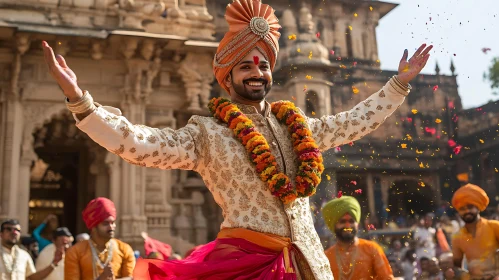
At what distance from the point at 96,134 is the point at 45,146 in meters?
11.3

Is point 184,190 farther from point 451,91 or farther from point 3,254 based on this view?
point 451,91

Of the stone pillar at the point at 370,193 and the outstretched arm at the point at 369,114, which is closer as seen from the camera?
the outstretched arm at the point at 369,114

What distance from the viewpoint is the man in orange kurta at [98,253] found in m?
5.18

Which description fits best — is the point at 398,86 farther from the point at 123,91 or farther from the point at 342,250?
the point at 123,91

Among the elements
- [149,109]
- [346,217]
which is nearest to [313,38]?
[149,109]

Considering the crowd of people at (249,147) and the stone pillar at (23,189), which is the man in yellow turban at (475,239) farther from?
the stone pillar at (23,189)

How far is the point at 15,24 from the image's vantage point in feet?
34.2

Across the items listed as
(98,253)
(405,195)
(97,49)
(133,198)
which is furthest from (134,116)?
(405,195)

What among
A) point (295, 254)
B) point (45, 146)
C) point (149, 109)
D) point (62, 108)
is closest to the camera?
point (295, 254)

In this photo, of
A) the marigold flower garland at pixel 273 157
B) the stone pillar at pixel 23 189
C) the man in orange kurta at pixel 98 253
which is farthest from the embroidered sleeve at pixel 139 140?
the stone pillar at pixel 23 189

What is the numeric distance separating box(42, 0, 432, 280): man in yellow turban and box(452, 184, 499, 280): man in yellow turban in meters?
2.90

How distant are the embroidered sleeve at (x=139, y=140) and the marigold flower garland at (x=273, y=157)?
24 cm

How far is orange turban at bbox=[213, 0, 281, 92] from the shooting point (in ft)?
10.1

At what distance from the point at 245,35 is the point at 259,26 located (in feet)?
0.31
